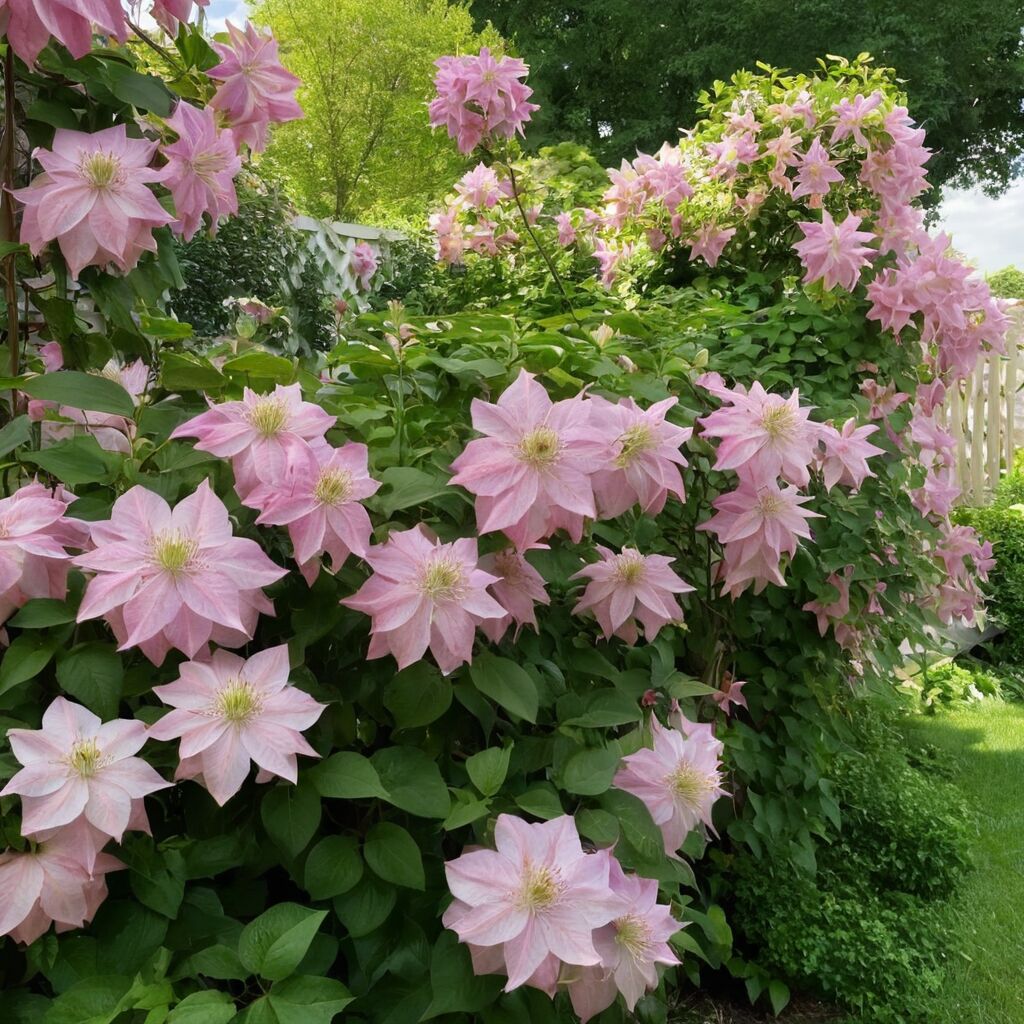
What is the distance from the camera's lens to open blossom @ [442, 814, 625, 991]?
761 mm

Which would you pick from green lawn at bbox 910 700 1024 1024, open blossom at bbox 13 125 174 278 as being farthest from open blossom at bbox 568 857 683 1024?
green lawn at bbox 910 700 1024 1024

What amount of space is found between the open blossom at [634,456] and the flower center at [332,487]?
292mm

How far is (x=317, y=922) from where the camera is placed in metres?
0.75

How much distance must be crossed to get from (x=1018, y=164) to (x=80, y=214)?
21116 millimetres

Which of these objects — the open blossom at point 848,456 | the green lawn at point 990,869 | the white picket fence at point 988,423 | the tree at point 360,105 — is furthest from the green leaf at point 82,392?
the tree at point 360,105

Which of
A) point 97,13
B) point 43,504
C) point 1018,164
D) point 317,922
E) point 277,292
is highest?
point 1018,164

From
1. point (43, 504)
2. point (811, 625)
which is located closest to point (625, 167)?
point (811, 625)

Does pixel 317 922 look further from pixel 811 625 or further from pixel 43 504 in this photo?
pixel 811 625

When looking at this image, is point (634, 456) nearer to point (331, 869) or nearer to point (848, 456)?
point (331, 869)

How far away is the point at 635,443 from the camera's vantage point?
3.29ft

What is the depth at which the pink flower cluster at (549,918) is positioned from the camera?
2.50 feet

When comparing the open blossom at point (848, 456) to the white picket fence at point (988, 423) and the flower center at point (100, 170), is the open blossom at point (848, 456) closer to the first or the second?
the flower center at point (100, 170)

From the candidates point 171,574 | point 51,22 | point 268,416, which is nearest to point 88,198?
point 51,22

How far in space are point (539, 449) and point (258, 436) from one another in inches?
10.2
